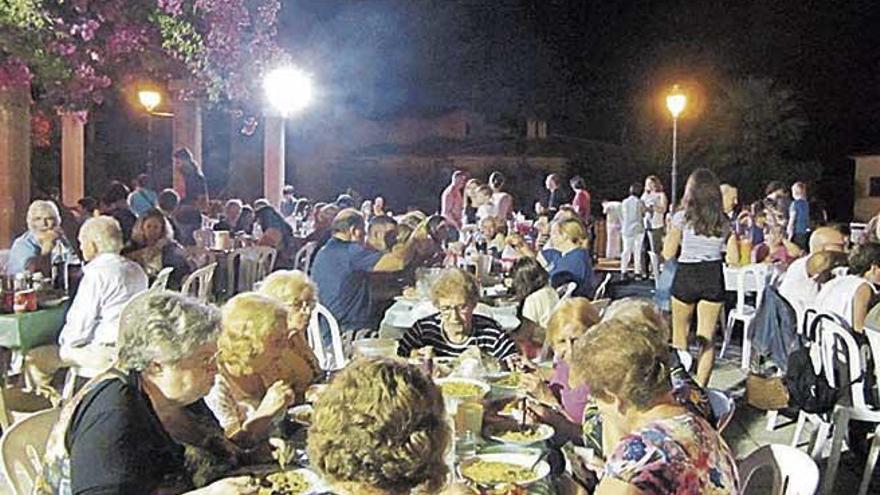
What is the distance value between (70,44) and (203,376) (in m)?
3.44

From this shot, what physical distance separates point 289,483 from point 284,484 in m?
0.01

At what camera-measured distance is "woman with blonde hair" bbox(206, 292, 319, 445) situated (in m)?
3.16

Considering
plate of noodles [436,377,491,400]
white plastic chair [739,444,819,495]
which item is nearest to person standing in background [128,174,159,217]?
plate of noodles [436,377,491,400]

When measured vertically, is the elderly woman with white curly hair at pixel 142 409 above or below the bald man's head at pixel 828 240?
below

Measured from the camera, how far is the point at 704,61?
29.0 metres

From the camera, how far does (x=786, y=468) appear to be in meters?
2.78

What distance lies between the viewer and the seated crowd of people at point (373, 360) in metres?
2.02

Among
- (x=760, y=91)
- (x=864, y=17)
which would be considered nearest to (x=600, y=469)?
(x=760, y=91)

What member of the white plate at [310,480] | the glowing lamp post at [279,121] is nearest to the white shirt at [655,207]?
the glowing lamp post at [279,121]

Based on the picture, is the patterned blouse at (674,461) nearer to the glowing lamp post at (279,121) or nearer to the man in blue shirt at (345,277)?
the man in blue shirt at (345,277)

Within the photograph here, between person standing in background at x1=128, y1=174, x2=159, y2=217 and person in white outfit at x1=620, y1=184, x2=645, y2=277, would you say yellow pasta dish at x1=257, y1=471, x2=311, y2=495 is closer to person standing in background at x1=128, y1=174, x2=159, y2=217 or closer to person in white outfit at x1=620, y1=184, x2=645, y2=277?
person standing in background at x1=128, y1=174, x2=159, y2=217

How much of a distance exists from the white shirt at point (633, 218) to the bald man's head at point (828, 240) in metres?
6.95

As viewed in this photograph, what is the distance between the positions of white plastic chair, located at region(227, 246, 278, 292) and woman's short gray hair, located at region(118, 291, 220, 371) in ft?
21.4

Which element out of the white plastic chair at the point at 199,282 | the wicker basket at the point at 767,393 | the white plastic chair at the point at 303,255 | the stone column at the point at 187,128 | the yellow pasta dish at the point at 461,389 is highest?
the stone column at the point at 187,128
